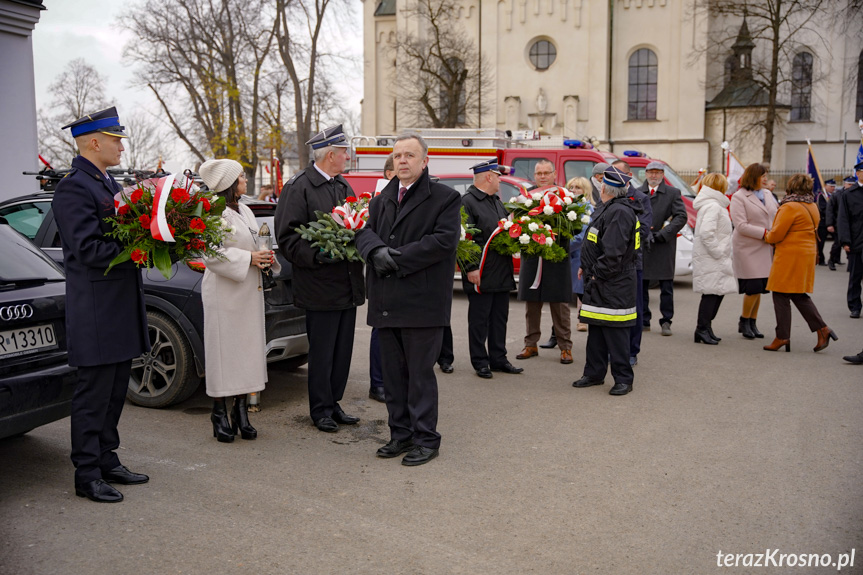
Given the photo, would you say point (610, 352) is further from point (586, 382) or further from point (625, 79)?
point (625, 79)

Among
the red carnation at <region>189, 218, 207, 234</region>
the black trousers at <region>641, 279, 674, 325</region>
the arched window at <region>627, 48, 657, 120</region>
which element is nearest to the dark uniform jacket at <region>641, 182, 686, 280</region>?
the black trousers at <region>641, 279, 674, 325</region>

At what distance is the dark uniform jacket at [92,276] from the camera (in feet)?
14.8

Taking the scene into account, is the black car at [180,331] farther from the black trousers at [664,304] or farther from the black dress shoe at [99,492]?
the black trousers at [664,304]

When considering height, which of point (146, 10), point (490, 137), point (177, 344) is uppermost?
point (146, 10)

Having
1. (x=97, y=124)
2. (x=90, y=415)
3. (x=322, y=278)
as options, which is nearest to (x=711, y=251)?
(x=322, y=278)

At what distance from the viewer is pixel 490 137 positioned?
17188 mm

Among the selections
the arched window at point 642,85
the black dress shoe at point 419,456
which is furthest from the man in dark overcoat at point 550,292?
the arched window at point 642,85

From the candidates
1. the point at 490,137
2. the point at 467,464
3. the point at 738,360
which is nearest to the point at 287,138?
the point at 490,137

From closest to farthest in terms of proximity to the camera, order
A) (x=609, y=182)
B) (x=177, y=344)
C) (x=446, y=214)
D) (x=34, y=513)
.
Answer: (x=34, y=513) → (x=446, y=214) → (x=177, y=344) → (x=609, y=182)

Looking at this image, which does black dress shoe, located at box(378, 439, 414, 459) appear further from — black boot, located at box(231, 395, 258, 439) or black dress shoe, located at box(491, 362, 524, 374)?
black dress shoe, located at box(491, 362, 524, 374)

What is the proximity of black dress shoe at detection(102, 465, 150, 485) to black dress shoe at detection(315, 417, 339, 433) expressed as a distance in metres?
1.51

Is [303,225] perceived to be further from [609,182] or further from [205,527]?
[609,182]

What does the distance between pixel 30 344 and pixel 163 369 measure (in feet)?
6.06

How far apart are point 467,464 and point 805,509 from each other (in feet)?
6.66
